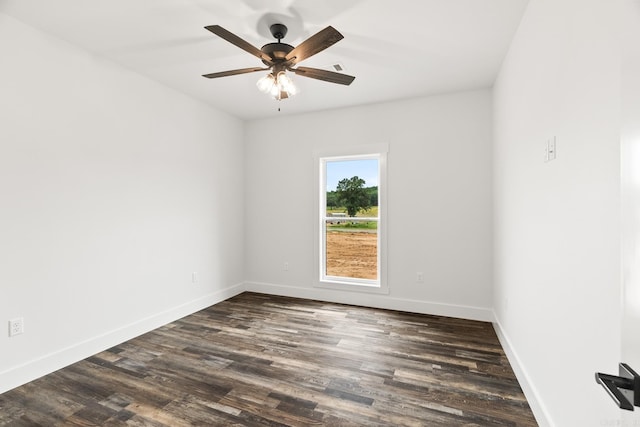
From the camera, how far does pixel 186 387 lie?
2.28 meters

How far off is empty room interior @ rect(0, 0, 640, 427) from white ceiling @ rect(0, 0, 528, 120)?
2cm

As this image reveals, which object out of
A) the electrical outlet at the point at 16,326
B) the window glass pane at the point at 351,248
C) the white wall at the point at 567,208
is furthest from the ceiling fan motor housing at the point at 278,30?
the electrical outlet at the point at 16,326

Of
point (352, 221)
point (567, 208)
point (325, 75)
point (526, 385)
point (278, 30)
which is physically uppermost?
point (278, 30)

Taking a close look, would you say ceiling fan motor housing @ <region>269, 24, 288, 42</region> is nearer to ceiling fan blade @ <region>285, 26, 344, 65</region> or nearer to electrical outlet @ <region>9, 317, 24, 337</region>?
ceiling fan blade @ <region>285, 26, 344, 65</region>

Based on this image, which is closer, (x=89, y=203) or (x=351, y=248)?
(x=89, y=203)

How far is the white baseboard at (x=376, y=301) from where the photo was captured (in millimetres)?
3684

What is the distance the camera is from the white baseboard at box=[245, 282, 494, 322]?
3684 mm

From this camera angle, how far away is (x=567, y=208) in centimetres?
150

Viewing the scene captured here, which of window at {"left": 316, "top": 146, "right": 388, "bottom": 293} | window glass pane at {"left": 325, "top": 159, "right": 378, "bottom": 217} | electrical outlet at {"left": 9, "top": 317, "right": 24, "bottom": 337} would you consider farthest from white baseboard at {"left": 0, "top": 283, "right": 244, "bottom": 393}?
window glass pane at {"left": 325, "top": 159, "right": 378, "bottom": 217}

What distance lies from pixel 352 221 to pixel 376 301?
1.13 metres

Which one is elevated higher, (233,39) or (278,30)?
(278,30)

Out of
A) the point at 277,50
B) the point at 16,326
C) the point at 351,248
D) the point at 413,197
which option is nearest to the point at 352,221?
the point at 351,248

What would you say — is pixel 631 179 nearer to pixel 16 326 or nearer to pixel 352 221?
pixel 16 326

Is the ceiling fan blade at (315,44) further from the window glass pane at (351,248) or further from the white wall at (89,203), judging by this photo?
the window glass pane at (351,248)
